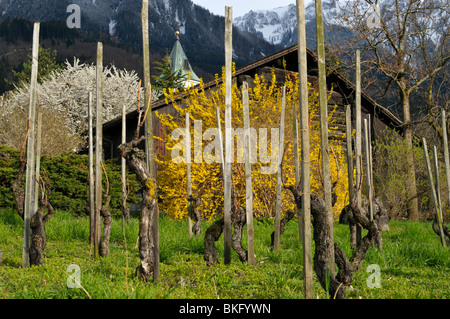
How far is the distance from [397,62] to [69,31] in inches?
3516

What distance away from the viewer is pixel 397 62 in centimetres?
1570

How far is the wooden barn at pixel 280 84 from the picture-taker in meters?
14.2

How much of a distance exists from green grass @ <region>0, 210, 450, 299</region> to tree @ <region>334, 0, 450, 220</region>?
1040 cm

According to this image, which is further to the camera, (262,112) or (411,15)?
(411,15)

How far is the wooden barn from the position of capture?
14.2 m

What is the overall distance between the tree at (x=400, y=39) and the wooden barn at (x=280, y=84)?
3.49 ft

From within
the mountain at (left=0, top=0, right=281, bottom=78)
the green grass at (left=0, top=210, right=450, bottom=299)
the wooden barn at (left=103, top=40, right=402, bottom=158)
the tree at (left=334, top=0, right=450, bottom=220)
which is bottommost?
the green grass at (left=0, top=210, right=450, bottom=299)

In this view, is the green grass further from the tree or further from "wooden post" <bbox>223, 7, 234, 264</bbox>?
the tree

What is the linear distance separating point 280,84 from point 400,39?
536 cm

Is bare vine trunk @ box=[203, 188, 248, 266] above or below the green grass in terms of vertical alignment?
above

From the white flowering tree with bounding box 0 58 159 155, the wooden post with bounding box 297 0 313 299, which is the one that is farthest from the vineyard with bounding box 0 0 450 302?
the white flowering tree with bounding box 0 58 159 155

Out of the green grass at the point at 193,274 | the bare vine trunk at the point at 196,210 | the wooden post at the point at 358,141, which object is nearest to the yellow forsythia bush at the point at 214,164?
the bare vine trunk at the point at 196,210

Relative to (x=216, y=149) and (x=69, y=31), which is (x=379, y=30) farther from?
(x=69, y=31)
